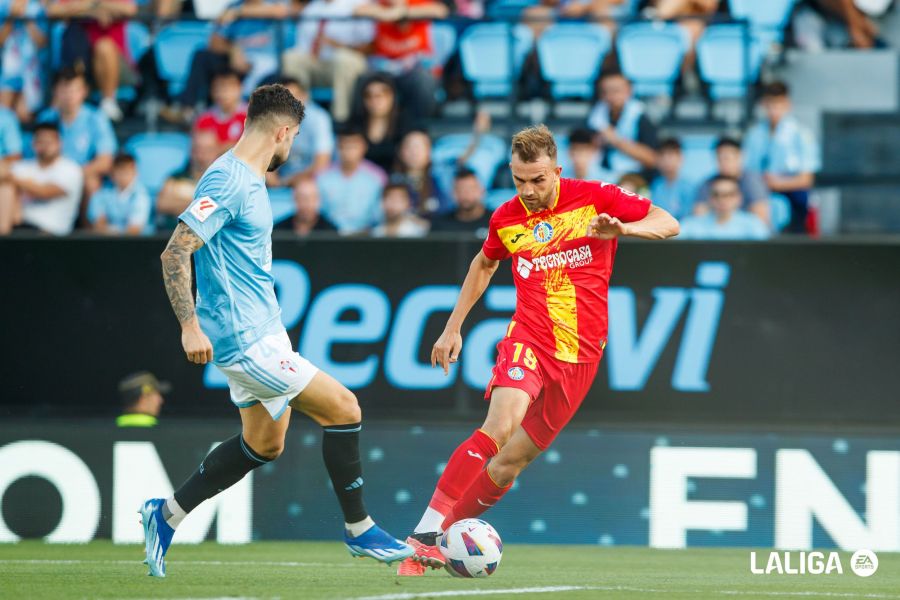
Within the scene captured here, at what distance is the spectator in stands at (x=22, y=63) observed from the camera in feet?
39.8

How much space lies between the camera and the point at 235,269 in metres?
6.06

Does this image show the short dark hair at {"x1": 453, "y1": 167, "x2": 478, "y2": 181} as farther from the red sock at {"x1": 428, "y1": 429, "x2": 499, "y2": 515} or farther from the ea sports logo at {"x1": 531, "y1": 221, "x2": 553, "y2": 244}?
the red sock at {"x1": 428, "y1": 429, "x2": 499, "y2": 515}

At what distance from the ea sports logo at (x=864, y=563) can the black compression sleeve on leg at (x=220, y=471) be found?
3.30m

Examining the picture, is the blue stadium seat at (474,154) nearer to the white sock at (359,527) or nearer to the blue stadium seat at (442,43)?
the blue stadium seat at (442,43)

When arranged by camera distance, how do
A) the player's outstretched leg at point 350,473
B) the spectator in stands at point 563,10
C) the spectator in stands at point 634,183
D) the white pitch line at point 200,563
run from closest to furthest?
1. the player's outstretched leg at point 350,473
2. the white pitch line at point 200,563
3. the spectator in stands at point 634,183
4. the spectator in stands at point 563,10

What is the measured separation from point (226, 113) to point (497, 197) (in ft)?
7.60

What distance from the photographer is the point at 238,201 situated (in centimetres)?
592

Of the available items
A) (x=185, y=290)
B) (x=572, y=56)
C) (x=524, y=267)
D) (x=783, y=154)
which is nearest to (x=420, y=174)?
(x=572, y=56)

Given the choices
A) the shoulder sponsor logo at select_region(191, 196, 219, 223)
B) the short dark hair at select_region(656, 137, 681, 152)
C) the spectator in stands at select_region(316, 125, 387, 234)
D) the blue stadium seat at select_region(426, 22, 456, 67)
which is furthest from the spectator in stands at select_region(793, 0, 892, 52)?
the shoulder sponsor logo at select_region(191, 196, 219, 223)

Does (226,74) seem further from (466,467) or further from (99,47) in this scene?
(466,467)

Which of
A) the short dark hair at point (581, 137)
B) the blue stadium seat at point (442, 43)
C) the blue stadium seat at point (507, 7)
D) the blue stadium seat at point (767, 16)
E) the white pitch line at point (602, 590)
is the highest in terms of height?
the blue stadium seat at point (507, 7)

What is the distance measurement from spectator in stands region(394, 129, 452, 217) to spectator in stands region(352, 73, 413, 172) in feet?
1.24

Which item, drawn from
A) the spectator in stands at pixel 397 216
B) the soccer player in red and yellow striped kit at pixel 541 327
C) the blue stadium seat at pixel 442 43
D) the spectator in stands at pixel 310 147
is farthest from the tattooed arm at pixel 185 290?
the blue stadium seat at pixel 442 43

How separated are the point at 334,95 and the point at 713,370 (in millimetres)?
4334
